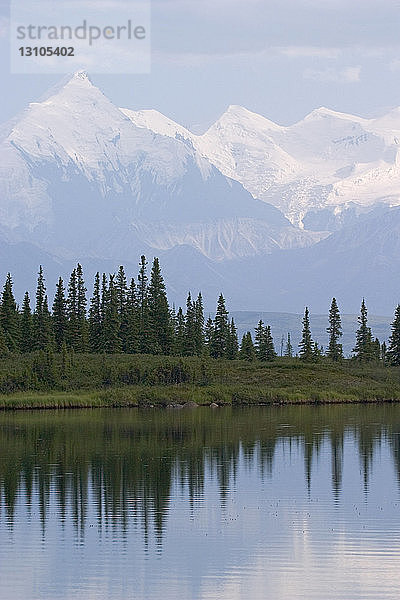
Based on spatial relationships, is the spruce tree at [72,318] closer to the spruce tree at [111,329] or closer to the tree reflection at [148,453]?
the spruce tree at [111,329]

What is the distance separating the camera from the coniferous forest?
113000 mm

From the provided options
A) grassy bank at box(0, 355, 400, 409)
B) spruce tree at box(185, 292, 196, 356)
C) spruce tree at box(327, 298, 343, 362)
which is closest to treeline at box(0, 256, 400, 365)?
spruce tree at box(185, 292, 196, 356)

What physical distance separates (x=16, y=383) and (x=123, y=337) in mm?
43870

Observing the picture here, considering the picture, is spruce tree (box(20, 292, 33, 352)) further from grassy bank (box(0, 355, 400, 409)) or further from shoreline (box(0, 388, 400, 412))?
shoreline (box(0, 388, 400, 412))

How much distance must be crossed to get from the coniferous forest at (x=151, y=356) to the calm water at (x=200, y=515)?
40.5 meters

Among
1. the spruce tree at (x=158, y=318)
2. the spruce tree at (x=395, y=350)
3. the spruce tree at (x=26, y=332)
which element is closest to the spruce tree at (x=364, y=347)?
the spruce tree at (x=395, y=350)

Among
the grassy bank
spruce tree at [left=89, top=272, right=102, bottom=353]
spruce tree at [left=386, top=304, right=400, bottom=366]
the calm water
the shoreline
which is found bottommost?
the calm water

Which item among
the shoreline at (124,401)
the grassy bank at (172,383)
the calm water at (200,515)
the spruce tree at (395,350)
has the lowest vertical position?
the calm water at (200,515)

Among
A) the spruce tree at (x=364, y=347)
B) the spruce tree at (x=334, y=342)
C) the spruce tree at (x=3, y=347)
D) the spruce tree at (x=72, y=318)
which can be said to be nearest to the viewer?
the spruce tree at (x=3, y=347)

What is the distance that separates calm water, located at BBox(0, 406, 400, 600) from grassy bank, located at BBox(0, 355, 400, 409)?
34.4 m

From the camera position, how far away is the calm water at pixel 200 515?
30.2 meters

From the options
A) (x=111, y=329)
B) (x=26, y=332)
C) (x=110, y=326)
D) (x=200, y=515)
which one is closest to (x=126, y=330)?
(x=110, y=326)

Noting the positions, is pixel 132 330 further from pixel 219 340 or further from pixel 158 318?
pixel 219 340

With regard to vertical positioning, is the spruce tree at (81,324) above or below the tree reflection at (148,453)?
above
